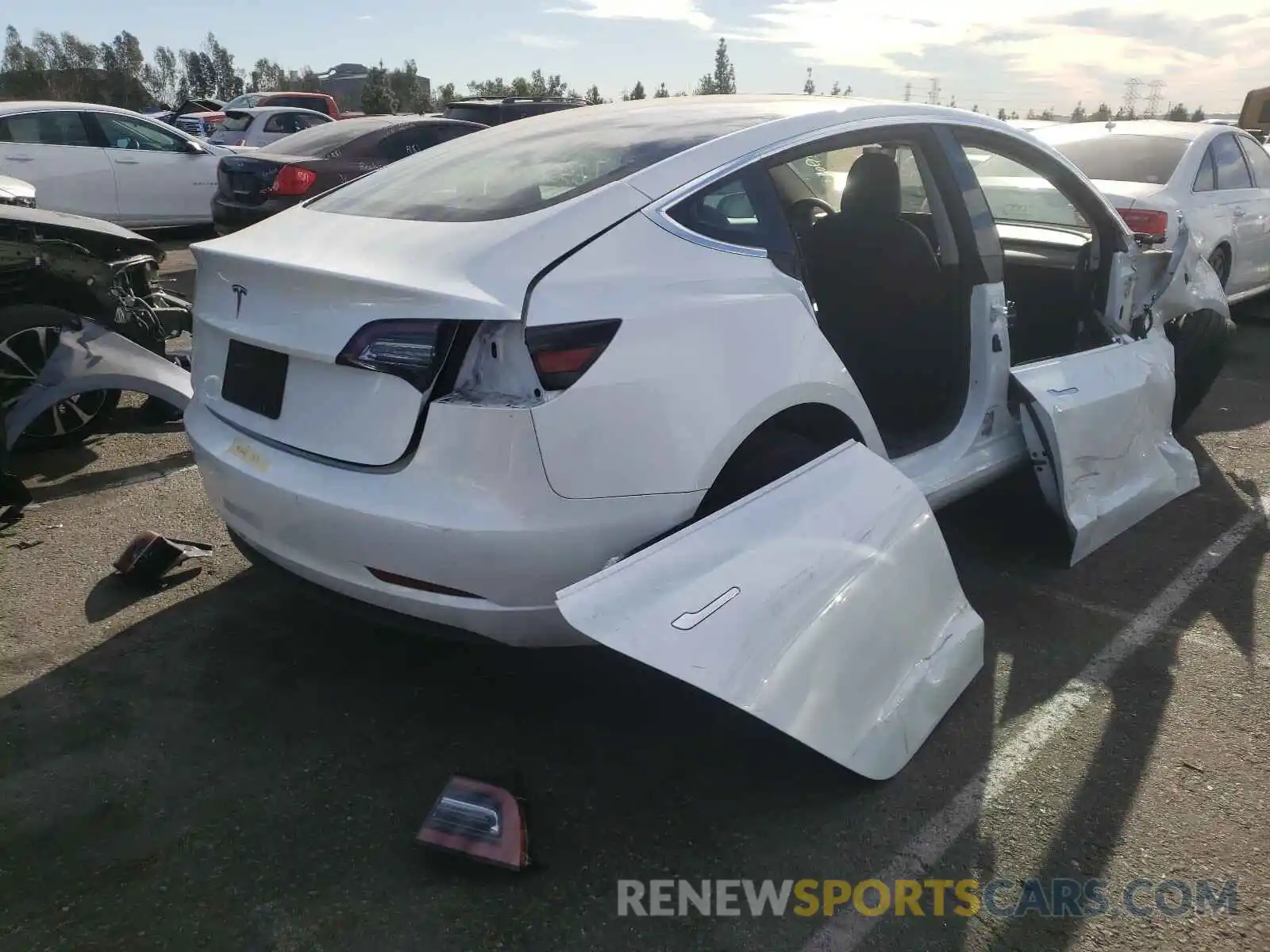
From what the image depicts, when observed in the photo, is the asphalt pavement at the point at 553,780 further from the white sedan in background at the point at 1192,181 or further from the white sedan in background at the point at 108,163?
the white sedan in background at the point at 108,163

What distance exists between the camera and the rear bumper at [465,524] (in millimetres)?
2285

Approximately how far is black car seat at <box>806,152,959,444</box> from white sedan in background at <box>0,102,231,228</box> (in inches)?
369

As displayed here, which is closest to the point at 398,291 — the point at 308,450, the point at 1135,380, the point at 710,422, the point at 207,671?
the point at 308,450

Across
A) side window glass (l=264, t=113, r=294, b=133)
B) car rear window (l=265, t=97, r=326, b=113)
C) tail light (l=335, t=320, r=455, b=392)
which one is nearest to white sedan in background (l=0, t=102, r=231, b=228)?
side window glass (l=264, t=113, r=294, b=133)

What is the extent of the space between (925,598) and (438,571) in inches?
52.8

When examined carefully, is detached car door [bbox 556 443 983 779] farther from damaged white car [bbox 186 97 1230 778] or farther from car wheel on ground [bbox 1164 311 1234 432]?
car wheel on ground [bbox 1164 311 1234 432]

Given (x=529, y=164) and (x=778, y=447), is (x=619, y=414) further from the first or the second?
(x=529, y=164)

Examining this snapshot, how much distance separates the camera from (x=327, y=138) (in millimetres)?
10031

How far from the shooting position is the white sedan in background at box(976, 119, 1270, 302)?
683 centimetres

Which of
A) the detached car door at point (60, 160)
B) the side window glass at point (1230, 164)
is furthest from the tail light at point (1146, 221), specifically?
the detached car door at point (60, 160)

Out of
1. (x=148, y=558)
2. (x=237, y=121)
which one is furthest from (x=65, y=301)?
(x=237, y=121)

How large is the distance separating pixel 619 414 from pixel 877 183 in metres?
1.95

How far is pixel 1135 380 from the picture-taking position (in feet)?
13.3

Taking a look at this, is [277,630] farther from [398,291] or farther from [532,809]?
[398,291]
